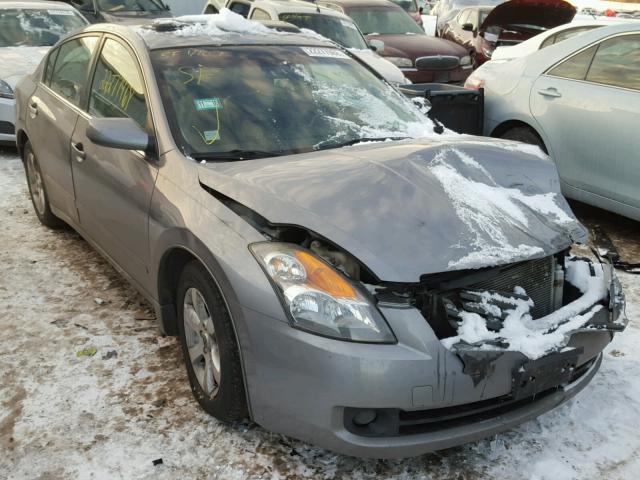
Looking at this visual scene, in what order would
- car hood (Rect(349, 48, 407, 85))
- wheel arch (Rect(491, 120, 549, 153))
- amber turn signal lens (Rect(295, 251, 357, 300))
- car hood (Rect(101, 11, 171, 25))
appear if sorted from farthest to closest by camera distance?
car hood (Rect(101, 11, 171, 25)) → car hood (Rect(349, 48, 407, 85)) → wheel arch (Rect(491, 120, 549, 153)) → amber turn signal lens (Rect(295, 251, 357, 300))

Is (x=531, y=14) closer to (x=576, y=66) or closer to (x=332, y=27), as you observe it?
(x=332, y=27)

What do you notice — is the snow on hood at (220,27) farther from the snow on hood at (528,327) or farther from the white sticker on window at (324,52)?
the snow on hood at (528,327)

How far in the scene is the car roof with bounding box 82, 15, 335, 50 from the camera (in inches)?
148

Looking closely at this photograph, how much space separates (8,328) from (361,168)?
2.21 m

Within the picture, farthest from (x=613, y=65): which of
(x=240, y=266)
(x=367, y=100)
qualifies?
(x=240, y=266)

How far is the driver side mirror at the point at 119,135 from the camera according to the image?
3.20 metres

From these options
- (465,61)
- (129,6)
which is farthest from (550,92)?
(129,6)

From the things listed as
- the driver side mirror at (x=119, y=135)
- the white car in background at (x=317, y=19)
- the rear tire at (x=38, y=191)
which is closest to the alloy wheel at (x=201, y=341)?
the driver side mirror at (x=119, y=135)

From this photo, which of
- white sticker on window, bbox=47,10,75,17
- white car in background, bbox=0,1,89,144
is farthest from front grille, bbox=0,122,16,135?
white sticker on window, bbox=47,10,75,17

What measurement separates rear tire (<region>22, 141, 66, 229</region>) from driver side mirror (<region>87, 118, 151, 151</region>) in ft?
6.26

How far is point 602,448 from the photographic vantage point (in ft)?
9.39

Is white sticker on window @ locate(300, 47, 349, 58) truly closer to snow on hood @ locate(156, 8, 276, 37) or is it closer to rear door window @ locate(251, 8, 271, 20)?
snow on hood @ locate(156, 8, 276, 37)

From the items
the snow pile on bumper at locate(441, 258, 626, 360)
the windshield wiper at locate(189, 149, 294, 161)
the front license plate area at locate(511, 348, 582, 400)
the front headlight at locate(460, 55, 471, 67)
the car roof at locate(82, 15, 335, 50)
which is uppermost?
the car roof at locate(82, 15, 335, 50)

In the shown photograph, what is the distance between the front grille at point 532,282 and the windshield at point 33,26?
23.8 ft
